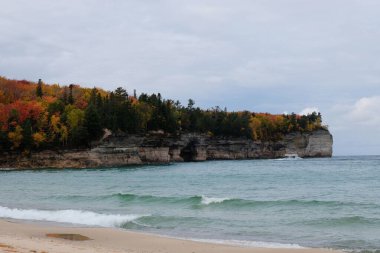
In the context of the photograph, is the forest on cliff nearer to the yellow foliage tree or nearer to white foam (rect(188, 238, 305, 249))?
the yellow foliage tree

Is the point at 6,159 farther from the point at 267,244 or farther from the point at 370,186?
the point at 267,244

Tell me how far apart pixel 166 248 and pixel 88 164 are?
86.7 m

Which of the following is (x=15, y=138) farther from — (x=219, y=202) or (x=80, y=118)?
(x=219, y=202)

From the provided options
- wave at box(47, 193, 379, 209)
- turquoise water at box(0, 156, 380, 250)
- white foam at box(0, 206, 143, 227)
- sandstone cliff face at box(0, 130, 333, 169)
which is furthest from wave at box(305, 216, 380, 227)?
sandstone cliff face at box(0, 130, 333, 169)

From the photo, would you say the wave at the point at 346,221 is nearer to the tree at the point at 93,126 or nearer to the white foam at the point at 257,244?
the white foam at the point at 257,244

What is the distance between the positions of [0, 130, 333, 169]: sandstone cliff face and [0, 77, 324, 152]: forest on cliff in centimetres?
229

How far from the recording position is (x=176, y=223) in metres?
22.7

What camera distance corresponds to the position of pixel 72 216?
24844 mm

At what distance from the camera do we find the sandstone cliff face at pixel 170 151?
98.8 m

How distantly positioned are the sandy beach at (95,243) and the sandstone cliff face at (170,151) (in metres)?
80.7

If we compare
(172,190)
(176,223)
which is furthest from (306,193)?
(176,223)

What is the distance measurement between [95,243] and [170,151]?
10525 centimetres

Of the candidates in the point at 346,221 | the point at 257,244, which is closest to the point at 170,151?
the point at 346,221

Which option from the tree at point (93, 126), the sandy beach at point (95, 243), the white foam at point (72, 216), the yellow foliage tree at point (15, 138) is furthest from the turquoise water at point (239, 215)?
the tree at point (93, 126)
